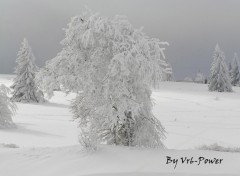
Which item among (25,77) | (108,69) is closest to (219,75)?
(25,77)

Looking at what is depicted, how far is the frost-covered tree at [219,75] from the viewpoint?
201 feet

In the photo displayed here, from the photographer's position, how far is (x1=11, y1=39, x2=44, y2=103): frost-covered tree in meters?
44.8

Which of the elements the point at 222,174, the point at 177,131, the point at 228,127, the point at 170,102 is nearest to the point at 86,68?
the point at 222,174

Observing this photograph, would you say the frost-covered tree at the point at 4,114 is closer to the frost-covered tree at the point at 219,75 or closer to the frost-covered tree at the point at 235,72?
the frost-covered tree at the point at 219,75

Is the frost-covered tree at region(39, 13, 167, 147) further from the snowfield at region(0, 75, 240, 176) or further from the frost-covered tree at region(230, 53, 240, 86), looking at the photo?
the frost-covered tree at region(230, 53, 240, 86)

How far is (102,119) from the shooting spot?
470 inches

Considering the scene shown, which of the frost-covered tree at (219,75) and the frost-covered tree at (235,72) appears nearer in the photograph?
the frost-covered tree at (219,75)

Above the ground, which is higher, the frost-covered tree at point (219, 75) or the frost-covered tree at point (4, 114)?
the frost-covered tree at point (219, 75)

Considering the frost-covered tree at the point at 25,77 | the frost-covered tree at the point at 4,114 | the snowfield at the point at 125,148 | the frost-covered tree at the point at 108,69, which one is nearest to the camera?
the snowfield at the point at 125,148

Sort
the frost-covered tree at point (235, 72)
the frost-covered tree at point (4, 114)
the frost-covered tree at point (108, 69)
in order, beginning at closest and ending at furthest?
1. the frost-covered tree at point (108, 69)
2. the frost-covered tree at point (4, 114)
3. the frost-covered tree at point (235, 72)

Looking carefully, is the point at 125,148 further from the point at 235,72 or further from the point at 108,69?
the point at 235,72

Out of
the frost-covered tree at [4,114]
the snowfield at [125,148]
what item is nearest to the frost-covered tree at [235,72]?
the snowfield at [125,148]

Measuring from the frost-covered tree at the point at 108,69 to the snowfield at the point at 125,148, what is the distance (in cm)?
176

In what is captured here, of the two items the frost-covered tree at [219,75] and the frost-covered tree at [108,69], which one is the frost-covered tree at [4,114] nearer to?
the frost-covered tree at [108,69]
